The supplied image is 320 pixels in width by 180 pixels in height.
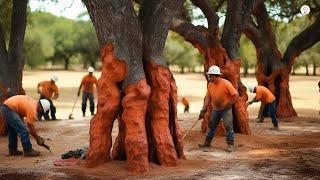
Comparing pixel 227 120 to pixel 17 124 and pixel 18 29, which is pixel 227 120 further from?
pixel 18 29

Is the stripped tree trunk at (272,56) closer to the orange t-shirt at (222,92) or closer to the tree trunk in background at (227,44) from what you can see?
the tree trunk in background at (227,44)

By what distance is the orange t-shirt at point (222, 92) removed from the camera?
31.4 feet

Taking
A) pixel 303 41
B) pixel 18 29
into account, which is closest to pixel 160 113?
pixel 18 29

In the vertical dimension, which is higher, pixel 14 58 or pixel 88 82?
pixel 14 58

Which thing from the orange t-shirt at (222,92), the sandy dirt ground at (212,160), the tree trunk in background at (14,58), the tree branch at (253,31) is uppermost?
the tree branch at (253,31)

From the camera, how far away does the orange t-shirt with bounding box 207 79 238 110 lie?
9586 mm

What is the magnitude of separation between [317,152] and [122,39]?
427 centimetres

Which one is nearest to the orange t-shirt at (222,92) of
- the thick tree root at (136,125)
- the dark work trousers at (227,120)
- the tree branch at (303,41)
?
the dark work trousers at (227,120)

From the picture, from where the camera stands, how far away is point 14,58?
12.9 meters

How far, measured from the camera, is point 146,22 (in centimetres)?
839

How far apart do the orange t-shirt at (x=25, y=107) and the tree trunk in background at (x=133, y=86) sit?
1419 mm

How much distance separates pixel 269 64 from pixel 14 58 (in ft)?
30.5

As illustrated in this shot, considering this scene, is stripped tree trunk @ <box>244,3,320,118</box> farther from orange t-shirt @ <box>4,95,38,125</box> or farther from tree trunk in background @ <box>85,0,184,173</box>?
orange t-shirt @ <box>4,95,38,125</box>

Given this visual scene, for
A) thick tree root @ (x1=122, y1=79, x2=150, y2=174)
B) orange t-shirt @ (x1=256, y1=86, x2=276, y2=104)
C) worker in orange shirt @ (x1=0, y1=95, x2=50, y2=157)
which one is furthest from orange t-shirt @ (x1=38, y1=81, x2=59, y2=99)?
thick tree root @ (x1=122, y1=79, x2=150, y2=174)
